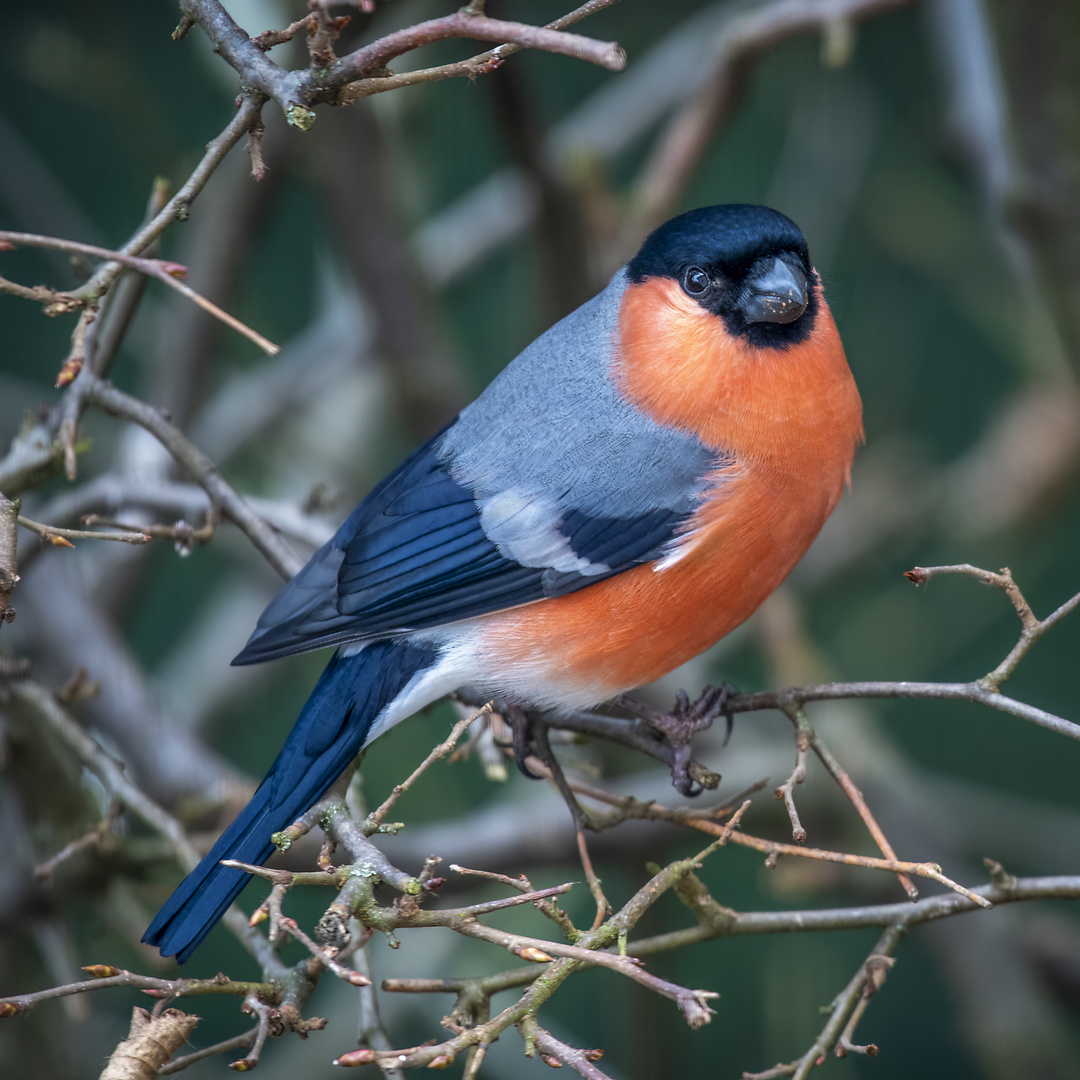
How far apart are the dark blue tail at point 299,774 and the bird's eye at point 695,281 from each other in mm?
763

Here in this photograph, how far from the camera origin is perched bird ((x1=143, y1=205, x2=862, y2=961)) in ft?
6.32

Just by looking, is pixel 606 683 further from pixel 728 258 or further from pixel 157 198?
pixel 157 198

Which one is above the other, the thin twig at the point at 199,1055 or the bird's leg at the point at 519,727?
the thin twig at the point at 199,1055

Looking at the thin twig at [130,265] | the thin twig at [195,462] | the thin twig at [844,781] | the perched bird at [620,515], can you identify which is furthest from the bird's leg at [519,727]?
the thin twig at [130,265]

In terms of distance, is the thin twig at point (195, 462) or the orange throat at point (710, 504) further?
the orange throat at point (710, 504)

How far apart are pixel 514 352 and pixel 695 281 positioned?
2204 mm

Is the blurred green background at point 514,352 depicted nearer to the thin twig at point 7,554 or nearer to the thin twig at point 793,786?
the thin twig at point 7,554

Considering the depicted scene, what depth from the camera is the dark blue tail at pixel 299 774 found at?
166 cm

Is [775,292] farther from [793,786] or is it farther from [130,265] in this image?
[130,265]

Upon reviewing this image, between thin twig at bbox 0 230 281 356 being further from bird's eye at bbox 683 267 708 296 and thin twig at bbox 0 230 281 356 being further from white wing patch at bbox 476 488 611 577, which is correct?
bird's eye at bbox 683 267 708 296

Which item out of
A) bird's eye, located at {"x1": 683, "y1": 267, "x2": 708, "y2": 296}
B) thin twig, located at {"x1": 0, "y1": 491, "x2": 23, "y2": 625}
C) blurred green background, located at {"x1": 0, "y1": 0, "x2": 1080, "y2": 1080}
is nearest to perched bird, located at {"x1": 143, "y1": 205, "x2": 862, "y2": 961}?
bird's eye, located at {"x1": 683, "y1": 267, "x2": 708, "y2": 296}

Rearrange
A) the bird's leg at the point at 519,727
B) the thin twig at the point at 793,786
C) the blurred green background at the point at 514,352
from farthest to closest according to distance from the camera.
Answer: the blurred green background at the point at 514,352 < the bird's leg at the point at 519,727 < the thin twig at the point at 793,786

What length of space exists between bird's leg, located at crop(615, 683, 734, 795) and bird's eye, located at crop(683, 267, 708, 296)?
0.67 m

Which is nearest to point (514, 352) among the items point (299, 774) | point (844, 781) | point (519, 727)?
point (519, 727)
